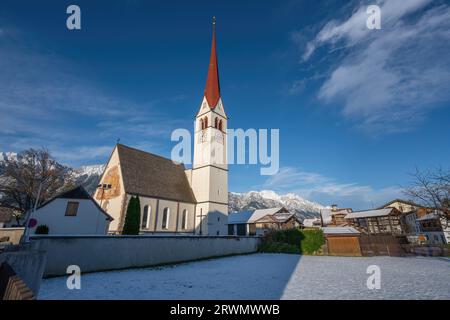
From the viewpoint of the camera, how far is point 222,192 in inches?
1319

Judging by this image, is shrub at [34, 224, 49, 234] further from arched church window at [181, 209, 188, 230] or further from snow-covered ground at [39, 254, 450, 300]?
arched church window at [181, 209, 188, 230]

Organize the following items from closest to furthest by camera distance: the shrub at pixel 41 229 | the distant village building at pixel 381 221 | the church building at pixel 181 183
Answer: the shrub at pixel 41 229, the church building at pixel 181 183, the distant village building at pixel 381 221

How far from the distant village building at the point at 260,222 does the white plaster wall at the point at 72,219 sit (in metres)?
30.6

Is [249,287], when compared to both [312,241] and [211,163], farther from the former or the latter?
[211,163]

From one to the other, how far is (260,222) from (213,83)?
28.9 m

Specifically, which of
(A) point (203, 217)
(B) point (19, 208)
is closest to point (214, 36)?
(A) point (203, 217)

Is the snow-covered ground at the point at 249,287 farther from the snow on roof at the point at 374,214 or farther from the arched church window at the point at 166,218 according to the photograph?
the snow on roof at the point at 374,214

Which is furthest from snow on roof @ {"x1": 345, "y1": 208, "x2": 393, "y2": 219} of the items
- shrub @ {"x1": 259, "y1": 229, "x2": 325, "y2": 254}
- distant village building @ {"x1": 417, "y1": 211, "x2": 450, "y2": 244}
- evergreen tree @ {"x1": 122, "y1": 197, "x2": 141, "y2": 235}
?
evergreen tree @ {"x1": 122, "y1": 197, "x2": 141, "y2": 235}

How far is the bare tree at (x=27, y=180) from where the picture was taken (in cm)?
3127

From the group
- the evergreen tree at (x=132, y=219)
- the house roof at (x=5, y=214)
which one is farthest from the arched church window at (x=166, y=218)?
the house roof at (x=5, y=214)

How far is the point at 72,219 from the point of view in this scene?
20.2m

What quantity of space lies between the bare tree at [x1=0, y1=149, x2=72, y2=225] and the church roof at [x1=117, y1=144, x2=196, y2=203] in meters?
13.2
